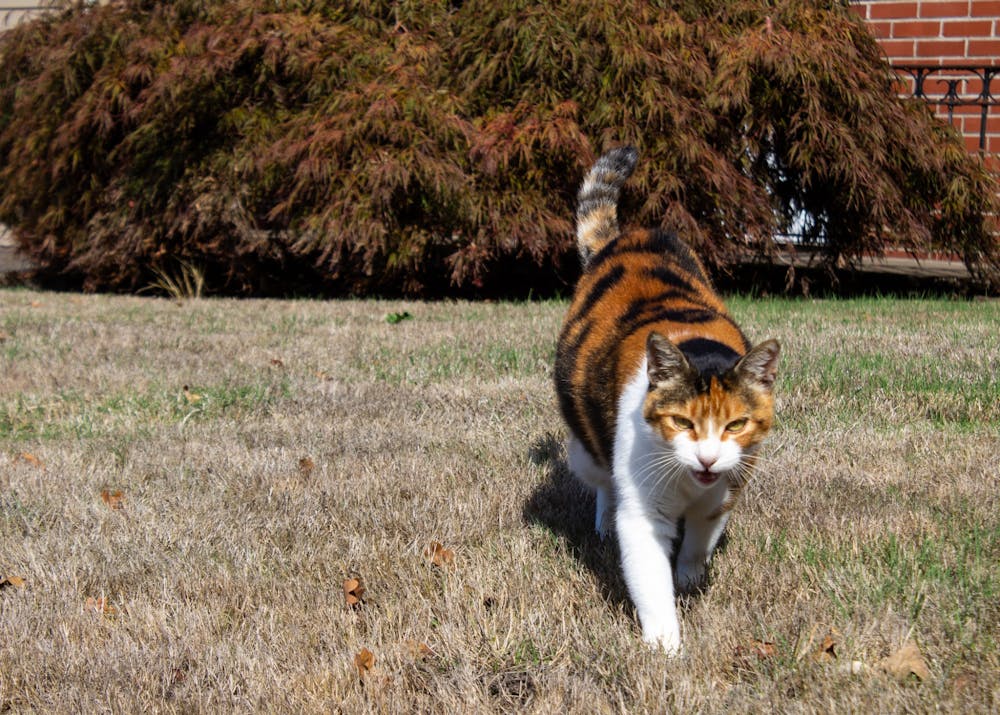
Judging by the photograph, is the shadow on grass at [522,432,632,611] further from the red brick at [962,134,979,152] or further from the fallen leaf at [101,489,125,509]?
the red brick at [962,134,979,152]

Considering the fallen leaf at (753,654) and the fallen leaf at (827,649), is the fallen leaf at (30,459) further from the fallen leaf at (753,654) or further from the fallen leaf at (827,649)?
the fallen leaf at (827,649)

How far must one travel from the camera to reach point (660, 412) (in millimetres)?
2643

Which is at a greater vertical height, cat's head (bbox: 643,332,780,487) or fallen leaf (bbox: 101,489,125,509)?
cat's head (bbox: 643,332,780,487)

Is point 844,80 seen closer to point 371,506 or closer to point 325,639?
point 371,506

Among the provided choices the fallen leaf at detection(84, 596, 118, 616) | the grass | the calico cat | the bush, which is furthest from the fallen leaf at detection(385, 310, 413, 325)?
the fallen leaf at detection(84, 596, 118, 616)

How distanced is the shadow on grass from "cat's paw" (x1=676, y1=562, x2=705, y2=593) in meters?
0.17

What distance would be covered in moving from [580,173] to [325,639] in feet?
18.7

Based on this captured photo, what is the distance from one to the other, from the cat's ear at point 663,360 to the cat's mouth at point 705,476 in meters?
0.24

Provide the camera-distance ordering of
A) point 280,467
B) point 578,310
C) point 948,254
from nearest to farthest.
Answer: point 578,310 < point 280,467 < point 948,254

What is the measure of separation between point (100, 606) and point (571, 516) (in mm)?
1524

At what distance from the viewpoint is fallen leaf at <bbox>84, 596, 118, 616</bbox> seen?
2.83m

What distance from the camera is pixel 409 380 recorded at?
5457mm

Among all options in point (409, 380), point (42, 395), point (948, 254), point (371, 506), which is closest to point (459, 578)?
point (371, 506)

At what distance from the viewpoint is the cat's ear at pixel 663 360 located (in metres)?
2.59
